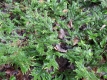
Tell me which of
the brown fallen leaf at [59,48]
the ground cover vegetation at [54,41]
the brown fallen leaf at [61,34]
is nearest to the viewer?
the ground cover vegetation at [54,41]

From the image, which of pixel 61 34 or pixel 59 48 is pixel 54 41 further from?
pixel 61 34

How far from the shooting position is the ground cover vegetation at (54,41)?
3221 mm

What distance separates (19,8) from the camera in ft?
13.1

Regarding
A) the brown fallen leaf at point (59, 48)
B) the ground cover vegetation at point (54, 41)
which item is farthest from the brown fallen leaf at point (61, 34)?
the brown fallen leaf at point (59, 48)

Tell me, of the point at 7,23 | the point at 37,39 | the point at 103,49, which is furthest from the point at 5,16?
the point at 103,49

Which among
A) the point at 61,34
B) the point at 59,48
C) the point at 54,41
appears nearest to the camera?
the point at 54,41

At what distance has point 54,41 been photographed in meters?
3.29

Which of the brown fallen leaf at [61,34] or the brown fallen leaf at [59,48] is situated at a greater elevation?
the brown fallen leaf at [61,34]

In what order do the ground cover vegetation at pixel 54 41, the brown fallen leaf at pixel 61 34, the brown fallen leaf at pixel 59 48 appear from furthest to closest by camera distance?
1. the brown fallen leaf at pixel 61 34
2. the brown fallen leaf at pixel 59 48
3. the ground cover vegetation at pixel 54 41

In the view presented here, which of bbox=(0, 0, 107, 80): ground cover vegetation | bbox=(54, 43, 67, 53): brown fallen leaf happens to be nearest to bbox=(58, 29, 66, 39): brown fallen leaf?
bbox=(0, 0, 107, 80): ground cover vegetation

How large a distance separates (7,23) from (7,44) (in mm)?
534

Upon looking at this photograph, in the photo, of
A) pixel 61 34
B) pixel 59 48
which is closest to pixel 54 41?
pixel 59 48

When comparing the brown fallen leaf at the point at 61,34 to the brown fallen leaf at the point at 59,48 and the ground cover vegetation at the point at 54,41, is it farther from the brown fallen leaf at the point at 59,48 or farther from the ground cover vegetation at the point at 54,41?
the brown fallen leaf at the point at 59,48

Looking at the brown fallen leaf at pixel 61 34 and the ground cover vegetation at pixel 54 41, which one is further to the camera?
the brown fallen leaf at pixel 61 34
